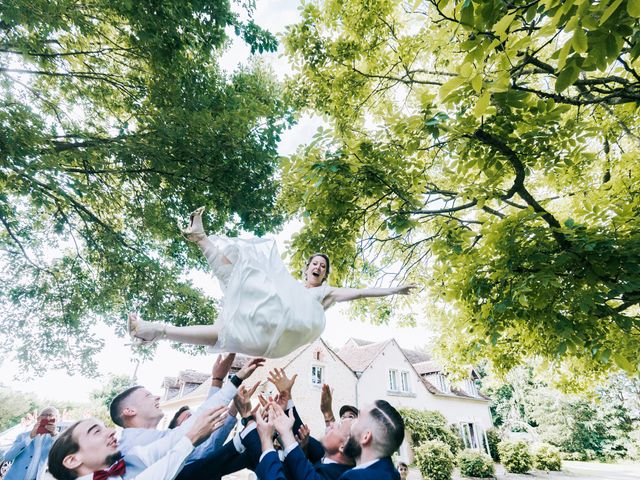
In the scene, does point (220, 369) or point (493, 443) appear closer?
point (220, 369)

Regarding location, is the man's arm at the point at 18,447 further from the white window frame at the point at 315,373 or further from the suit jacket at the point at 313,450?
the white window frame at the point at 315,373

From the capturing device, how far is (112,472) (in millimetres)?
2176

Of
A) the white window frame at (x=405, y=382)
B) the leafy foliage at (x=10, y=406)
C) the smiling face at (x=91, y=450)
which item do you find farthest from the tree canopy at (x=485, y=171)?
the leafy foliage at (x=10, y=406)

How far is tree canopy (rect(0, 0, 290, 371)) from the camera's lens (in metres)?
4.90

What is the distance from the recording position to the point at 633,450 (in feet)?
103

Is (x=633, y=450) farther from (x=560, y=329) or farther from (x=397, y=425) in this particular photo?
(x=397, y=425)

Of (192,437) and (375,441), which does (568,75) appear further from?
(192,437)

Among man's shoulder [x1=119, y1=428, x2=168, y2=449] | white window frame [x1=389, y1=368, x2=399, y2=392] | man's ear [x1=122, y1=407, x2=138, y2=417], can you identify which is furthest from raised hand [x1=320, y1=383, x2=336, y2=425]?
white window frame [x1=389, y1=368, x2=399, y2=392]

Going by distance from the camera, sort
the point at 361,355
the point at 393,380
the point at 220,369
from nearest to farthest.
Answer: the point at 220,369 → the point at 393,380 → the point at 361,355

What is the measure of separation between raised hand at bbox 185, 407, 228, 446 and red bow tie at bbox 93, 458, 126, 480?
0.47 meters

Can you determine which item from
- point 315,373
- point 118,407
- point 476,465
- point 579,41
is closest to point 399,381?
point 315,373

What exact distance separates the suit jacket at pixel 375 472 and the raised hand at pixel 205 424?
0.89 m

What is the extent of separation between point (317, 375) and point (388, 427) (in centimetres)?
1947

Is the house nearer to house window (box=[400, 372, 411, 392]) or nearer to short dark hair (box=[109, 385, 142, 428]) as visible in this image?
house window (box=[400, 372, 411, 392])
